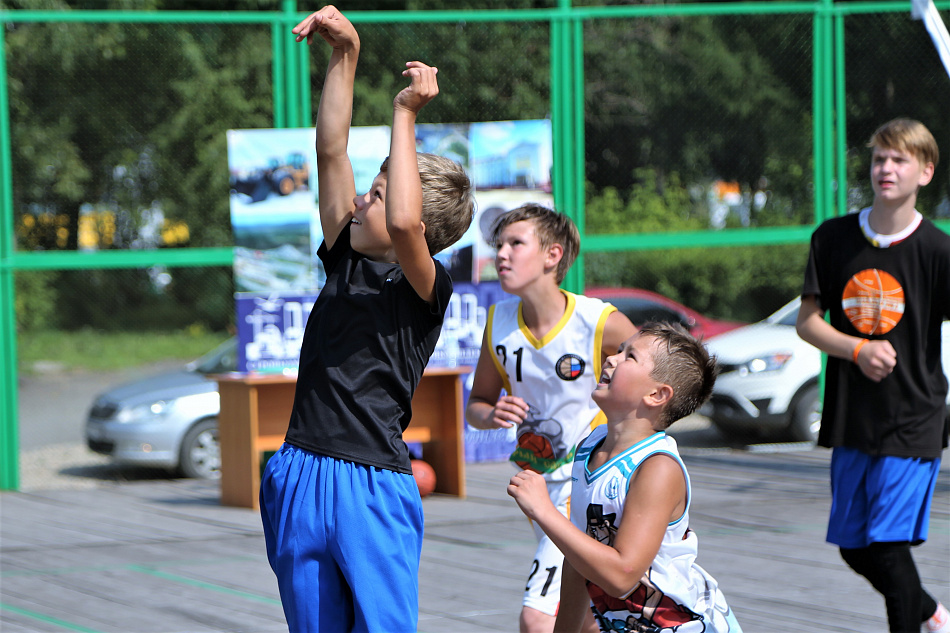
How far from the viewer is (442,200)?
109 inches

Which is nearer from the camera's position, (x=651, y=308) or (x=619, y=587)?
(x=619, y=587)

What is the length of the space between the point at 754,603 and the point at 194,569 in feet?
10.3

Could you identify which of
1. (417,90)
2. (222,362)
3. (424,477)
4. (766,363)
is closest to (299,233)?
(222,362)

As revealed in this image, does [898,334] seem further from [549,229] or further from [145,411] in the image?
[145,411]

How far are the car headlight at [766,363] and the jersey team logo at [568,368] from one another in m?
6.37

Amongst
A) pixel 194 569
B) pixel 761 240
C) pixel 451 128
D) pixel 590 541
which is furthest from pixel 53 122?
pixel 590 541

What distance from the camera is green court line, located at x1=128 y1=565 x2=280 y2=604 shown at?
5.56m

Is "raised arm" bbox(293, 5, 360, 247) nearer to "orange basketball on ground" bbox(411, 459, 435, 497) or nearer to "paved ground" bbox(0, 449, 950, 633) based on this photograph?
"paved ground" bbox(0, 449, 950, 633)

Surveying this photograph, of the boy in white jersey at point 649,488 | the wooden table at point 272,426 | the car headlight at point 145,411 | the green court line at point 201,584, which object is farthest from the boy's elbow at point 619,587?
the car headlight at point 145,411

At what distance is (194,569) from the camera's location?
6.21 m

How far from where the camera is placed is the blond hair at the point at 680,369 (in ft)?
8.66

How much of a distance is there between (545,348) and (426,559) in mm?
2828

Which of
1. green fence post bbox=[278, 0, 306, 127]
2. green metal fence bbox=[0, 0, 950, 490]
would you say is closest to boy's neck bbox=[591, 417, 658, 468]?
green metal fence bbox=[0, 0, 950, 490]

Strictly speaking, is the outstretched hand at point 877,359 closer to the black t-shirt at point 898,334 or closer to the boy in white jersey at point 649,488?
the black t-shirt at point 898,334
